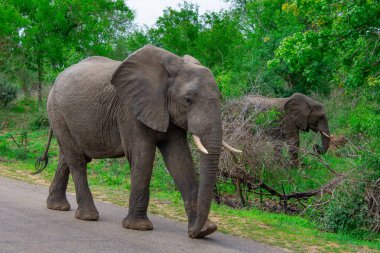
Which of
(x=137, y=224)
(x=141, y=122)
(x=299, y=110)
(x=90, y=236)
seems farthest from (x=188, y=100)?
(x=299, y=110)

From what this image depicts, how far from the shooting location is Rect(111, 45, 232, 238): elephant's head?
709cm

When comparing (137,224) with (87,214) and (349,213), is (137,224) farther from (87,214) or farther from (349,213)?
(349,213)

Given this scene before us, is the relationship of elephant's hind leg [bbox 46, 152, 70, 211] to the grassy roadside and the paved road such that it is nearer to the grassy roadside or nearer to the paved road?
Result: the paved road

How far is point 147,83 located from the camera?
7812mm

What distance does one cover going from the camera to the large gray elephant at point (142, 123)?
23.6 ft

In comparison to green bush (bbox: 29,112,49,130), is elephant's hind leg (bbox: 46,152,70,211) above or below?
below

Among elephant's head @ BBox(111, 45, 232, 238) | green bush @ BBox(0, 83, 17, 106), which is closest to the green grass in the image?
elephant's head @ BBox(111, 45, 232, 238)

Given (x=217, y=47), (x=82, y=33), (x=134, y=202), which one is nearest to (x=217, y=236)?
(x=134, y=202)

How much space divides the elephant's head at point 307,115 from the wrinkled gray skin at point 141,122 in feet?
34.5

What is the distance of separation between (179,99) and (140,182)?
123 cm

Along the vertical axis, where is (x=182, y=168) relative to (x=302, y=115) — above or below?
below

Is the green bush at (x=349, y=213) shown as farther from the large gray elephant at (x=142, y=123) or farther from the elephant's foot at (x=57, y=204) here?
the elephant's foot at (x=57, y=204)

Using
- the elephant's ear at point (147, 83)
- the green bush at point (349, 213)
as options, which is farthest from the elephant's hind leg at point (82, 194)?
the green bush at point (349, 213)

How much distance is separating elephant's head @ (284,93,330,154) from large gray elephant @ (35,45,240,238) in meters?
10.5
